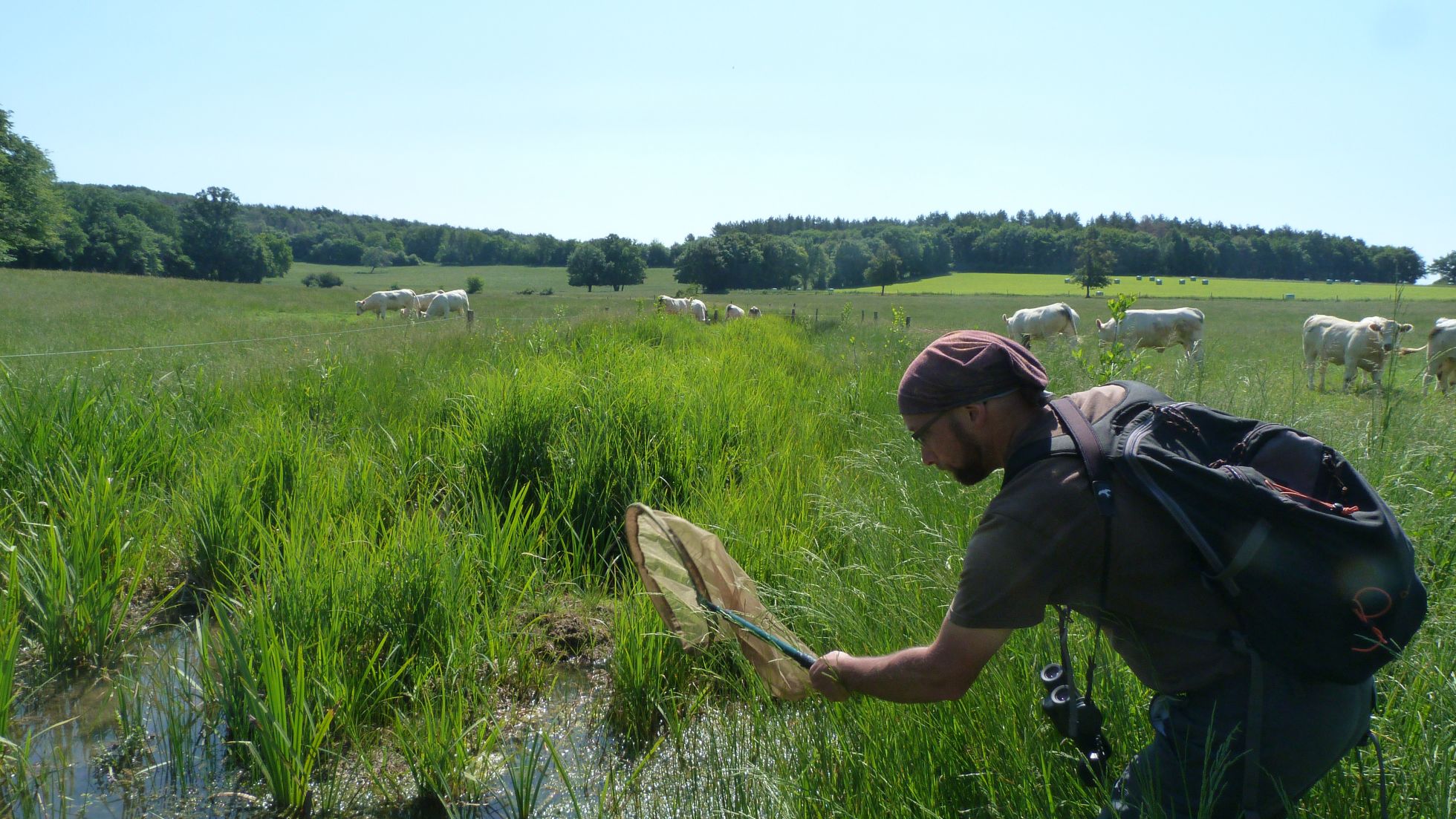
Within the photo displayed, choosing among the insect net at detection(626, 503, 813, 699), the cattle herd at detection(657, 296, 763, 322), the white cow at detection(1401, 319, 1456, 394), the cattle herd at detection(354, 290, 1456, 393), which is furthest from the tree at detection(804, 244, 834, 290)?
the insect net at detection(626, 503, 813, 699)

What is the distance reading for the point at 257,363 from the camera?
28.5 ft

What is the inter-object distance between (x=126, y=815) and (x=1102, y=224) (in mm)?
82871

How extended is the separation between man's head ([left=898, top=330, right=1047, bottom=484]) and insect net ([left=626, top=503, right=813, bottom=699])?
58.1 inches

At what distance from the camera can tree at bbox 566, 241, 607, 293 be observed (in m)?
78.0

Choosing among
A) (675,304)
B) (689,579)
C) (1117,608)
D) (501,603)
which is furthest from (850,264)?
(1117,608)

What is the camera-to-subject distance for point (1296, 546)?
1558 mm

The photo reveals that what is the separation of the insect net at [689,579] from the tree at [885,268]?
73933 millimetres

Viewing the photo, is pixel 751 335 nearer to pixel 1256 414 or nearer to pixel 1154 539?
pixel 1256 414

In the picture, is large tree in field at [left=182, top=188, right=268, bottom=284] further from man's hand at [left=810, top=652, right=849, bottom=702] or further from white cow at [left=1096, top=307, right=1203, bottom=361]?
man's hand at [left=810, top=652, right=849, bottom=702]

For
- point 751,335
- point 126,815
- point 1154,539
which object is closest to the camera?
point 1154,539

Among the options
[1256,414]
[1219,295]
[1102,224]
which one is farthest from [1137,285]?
[1256,414]

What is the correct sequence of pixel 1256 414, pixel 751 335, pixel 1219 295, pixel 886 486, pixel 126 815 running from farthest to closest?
pixel 1219 295 → pixel 751 335 → pixel 886 486 → pixel 1256 414 → pixel 126 815

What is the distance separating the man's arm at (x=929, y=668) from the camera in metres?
1.78

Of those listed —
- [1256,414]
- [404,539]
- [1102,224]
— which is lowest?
[404,539]
